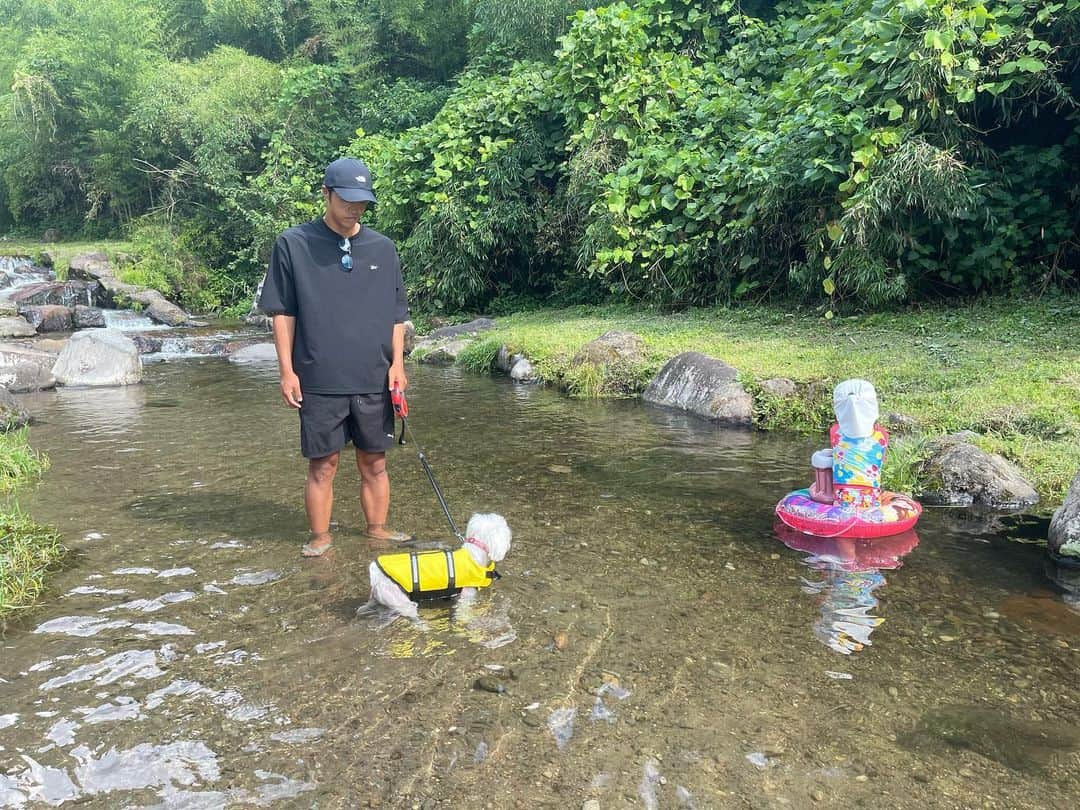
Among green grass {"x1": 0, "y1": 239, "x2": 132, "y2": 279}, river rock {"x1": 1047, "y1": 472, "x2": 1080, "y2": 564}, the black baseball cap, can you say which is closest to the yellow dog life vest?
the black baseball cap

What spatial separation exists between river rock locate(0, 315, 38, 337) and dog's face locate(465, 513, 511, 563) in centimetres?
1600

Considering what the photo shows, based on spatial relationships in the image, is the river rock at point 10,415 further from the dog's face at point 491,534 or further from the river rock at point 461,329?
the river rock at point 461,329

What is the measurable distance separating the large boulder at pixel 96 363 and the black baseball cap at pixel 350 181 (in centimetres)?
917

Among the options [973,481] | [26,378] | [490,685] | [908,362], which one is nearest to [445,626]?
[490,685]

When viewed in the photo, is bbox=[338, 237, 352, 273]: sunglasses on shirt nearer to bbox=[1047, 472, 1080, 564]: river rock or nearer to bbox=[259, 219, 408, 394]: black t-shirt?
bbox=[259, 219, 408, 394]: black t-shirt

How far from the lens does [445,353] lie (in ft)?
44.6

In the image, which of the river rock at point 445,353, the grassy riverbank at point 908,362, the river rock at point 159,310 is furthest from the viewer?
the river rock at point 159,310

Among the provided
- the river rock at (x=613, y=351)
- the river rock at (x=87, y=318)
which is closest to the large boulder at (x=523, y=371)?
the river rock at (x=613, y=351)

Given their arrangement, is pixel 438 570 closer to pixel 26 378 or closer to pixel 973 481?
pixel 973 481

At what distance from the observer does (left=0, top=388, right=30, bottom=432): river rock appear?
8.23m

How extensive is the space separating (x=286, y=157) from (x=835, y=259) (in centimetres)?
1800

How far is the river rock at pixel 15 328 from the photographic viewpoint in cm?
1631

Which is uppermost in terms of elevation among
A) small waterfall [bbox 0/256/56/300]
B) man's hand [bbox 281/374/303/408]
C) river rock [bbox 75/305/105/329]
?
small waterfall [bbox 0/256/56/300]

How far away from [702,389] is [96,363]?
8769 mm
